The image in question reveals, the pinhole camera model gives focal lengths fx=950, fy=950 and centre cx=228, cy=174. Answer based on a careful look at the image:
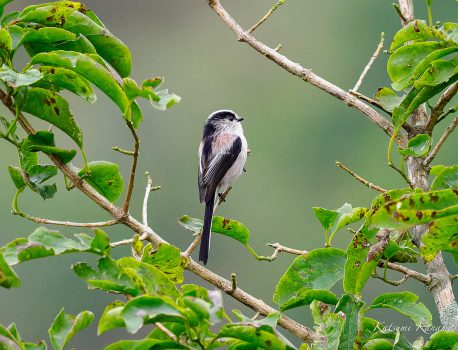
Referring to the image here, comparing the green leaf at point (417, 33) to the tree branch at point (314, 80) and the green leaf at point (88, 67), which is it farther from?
the green leaf at point (88, 67)

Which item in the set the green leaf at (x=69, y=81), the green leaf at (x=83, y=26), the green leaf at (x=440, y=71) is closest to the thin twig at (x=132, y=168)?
the green leaf at (x=69, y=81)

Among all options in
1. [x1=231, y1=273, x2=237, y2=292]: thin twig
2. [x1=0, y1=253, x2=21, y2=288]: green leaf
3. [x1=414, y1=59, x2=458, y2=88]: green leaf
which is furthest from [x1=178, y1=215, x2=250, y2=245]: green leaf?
[x1=0, y1=253, x2=21, y2=288]: green leaf

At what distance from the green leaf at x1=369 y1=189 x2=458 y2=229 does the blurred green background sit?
25.4 meters

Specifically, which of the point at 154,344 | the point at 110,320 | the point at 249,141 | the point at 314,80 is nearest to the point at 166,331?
the point at 154,344

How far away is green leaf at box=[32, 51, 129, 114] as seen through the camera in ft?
8.70

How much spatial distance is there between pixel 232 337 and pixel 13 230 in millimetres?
35814

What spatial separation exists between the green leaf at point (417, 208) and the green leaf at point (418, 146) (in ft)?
2.12

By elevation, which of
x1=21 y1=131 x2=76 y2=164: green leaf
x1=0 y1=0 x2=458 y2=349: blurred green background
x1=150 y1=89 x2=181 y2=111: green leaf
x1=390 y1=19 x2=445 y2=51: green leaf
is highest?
x1=390 y1=19 x2=445 y2=51: green leaf

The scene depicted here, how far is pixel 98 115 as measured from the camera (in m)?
46.2

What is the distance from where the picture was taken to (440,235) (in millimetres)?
2430

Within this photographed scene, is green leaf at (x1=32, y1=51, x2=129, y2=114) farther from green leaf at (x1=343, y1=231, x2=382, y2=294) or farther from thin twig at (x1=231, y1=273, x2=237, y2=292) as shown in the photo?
green leaf at (x1=343, y1=231, x2=382, y2=294)

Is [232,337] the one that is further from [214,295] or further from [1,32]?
[1,32]

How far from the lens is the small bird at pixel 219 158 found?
6.68 m

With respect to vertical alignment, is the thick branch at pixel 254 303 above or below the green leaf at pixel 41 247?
below
